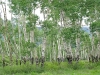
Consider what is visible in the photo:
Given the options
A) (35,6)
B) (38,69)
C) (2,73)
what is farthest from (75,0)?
(2,73)

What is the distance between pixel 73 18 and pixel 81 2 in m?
2.83

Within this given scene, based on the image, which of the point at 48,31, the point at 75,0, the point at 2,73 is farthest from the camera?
the point at 75,0

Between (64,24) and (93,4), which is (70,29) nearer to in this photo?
(64,24)

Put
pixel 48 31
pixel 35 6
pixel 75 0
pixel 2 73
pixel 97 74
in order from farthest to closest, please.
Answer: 1. pixel 75 0
2. pixel 35 6
3. pixel 48 31
4. pixel 2 73
5. pixel 97 74

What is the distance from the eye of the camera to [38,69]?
21.2m

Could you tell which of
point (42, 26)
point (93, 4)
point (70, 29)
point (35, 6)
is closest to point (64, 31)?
point (70, 29)

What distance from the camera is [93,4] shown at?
2866 cm

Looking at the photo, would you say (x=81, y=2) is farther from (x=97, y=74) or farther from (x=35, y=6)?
(x=97, y=74)

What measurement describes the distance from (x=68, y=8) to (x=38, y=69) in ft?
26.7

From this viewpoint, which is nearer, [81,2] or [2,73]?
[2,73]

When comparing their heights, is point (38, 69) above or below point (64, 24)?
below

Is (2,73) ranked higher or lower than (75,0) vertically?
lower

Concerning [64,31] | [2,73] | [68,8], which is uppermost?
[68,8]

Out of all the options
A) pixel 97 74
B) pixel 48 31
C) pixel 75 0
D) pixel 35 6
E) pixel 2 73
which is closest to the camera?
pixel 97 74
